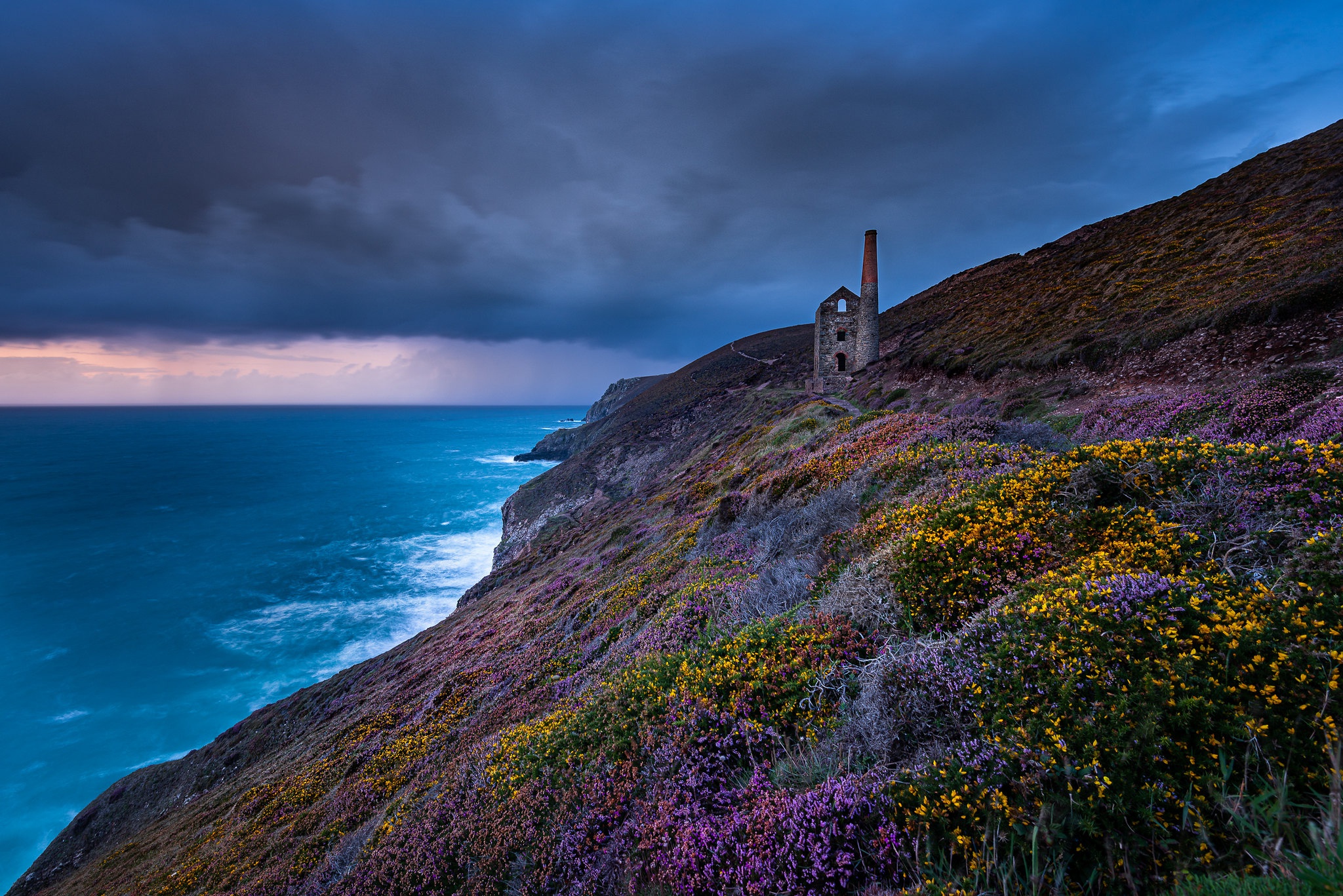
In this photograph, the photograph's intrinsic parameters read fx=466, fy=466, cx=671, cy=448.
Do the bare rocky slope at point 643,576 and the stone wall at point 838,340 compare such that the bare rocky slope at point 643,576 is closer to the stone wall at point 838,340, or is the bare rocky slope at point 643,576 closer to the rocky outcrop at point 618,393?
the stone wall at point 838,340

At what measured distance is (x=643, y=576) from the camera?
531 inches

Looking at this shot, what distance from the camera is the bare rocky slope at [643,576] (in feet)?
24.1

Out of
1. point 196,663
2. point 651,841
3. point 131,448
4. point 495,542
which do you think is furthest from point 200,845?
point 131,448

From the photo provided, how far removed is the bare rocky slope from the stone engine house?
12.5 ft

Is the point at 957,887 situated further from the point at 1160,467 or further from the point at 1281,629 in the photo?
the point at 1160,467

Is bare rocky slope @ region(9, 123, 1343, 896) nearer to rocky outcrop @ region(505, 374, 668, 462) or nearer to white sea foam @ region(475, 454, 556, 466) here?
rocky outcrop @ region(505, 374, 668, 462)

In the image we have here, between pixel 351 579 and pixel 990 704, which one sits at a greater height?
pixel 990 704

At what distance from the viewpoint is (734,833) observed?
3.84 m

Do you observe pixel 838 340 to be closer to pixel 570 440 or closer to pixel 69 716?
pixel 69 716

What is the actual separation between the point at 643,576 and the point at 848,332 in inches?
1297

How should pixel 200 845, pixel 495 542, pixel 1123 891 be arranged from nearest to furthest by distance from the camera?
pixel 1123 891, pixel 200 845, pixel 495 542

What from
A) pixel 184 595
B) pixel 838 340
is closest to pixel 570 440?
pixel 184 595

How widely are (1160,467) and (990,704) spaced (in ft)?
13.1

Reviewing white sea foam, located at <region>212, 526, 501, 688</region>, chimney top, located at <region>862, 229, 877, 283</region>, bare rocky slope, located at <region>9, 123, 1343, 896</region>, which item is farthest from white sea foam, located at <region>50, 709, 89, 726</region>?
chimney top, located at <region>862, 229, 877, 283</region>
